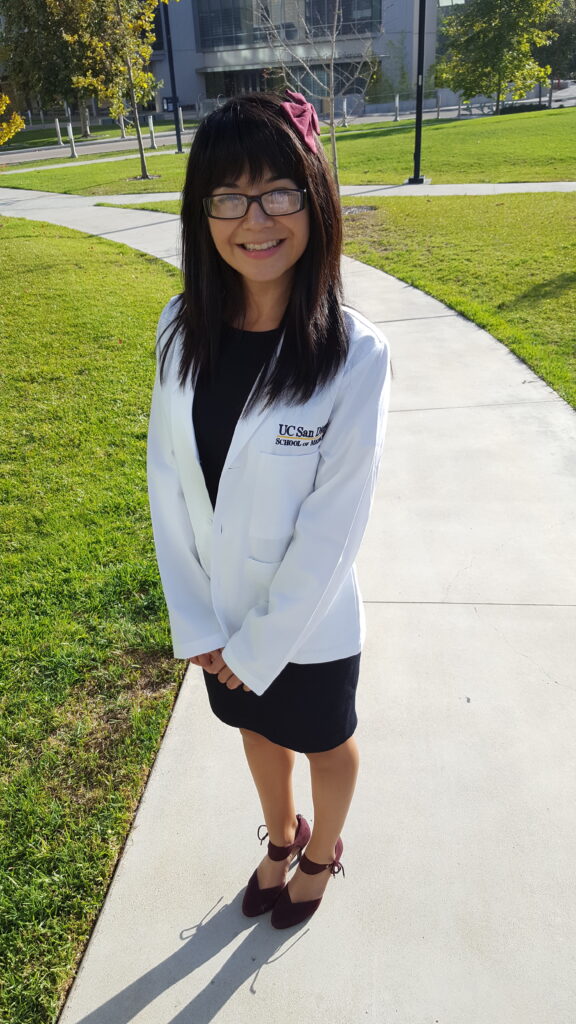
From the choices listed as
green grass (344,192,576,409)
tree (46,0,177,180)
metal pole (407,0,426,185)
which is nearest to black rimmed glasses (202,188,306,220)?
green grass (344,192,576,409)

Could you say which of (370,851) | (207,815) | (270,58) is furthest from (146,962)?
(270,58)

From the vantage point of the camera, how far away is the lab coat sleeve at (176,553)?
1737 mm

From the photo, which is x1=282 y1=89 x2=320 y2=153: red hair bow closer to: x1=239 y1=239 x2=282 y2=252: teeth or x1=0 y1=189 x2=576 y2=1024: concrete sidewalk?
x1=239 y1=239 x2=282 y2=252: teeth

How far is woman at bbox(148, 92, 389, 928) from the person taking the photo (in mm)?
1460

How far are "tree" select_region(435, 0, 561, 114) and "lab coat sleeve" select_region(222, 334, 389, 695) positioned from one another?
27.1 m

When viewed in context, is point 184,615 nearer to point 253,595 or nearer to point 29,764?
point 253,595

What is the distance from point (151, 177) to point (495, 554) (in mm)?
17787

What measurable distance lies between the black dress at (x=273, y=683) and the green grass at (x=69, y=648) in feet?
2.53

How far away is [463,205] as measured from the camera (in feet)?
39.7

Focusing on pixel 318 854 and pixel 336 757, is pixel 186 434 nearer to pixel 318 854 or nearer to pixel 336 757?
pixel 336 757

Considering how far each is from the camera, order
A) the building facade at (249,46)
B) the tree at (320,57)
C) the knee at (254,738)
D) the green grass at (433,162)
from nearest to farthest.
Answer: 1. the knee at (254,738)
2. the tree at (320,57)
3. the green grass at (433,162)
4. the building facade at (249,46)

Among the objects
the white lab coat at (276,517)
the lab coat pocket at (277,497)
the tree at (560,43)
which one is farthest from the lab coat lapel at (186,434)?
the tree at (560,43)

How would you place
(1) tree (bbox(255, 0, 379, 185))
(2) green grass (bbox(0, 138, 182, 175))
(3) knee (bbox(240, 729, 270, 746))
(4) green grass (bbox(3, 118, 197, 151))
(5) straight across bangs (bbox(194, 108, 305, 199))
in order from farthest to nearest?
(4) green grass (bbox(3, 118, 197, 151))
(2) green grass (bbox(0, 138, 182, 175))
(1) tree (bbox(255, 0, 379, 185))
(3) knee (bbox(240, 729, 270, 746))
(5) straight across bangs (bbox(194, 108, 305, 199))

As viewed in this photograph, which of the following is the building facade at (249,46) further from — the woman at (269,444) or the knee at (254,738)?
the knee at (254,738)
